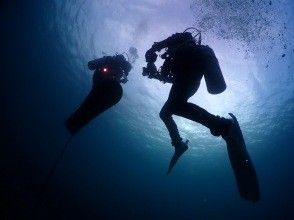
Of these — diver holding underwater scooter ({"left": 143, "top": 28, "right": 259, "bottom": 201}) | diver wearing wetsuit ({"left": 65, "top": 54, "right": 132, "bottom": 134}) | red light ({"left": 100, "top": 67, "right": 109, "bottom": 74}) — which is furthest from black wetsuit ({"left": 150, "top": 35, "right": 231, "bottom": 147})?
red light ({"left": 100, "top": 67, "right": 109, "bottom": 74})

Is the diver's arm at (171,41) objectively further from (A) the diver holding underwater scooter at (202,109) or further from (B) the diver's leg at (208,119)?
(B) the diver's leg at (208,119)

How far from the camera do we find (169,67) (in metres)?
4.93

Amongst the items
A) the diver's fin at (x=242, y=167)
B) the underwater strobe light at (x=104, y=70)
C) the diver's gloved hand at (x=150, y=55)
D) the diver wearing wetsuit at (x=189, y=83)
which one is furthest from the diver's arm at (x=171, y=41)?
the diver's fin at (x=242, y=167)

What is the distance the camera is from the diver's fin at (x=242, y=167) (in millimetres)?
4211

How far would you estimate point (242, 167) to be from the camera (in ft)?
14.1

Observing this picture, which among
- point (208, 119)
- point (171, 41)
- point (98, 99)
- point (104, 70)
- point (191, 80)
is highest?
point (171, 41)

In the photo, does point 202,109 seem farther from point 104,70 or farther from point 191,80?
point 104,70

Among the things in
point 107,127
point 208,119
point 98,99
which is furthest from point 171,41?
point 107,127

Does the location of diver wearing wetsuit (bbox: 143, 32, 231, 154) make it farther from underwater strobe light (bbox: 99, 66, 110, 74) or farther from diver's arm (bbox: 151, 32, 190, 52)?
underwater strobe light (bbox: 99, 66, 110, 74)

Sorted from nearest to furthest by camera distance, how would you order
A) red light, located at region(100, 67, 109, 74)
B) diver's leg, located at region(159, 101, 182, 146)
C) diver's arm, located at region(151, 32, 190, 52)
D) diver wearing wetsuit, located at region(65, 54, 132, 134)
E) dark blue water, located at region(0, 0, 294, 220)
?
diver wearing wetsuit, located at region(65, 54, 132, 134) → red light, located at region(100, 67, 109, 74) → diver's leg, located at region(159, 101, 182, 146) → diver's arm, located at region(151, 32, 190, 52) → dark blue water, located at region(0, 0, 294, 220)

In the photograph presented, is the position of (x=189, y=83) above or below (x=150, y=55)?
below

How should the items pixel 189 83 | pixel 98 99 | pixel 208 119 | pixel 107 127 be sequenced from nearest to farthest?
1. pixel 98 99
2. pixel 208 119
3. pixel 189 83
4. pixel 107 127

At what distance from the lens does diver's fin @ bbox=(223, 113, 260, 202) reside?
421 centimetres

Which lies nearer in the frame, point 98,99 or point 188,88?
point 98,99
